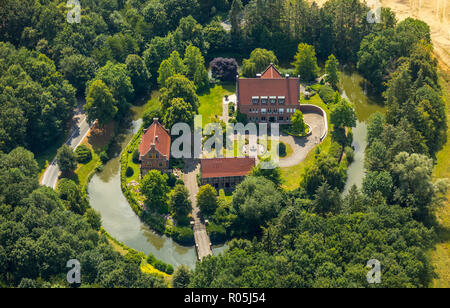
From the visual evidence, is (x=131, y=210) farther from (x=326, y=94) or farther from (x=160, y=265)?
(x=326, y=94)

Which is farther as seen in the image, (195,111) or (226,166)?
(195,111)

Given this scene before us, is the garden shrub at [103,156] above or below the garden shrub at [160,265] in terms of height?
above

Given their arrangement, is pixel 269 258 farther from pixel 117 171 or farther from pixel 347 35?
pixel 347 35

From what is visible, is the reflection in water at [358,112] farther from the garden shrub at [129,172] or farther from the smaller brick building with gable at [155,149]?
the garden shrub at [129,172]

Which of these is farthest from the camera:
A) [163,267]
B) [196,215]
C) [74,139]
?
[74,139]

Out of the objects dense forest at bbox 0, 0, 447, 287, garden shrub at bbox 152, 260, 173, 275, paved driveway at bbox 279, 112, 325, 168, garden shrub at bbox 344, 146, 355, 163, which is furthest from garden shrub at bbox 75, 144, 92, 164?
garden shrub at bbox 344, 146, 355, 163

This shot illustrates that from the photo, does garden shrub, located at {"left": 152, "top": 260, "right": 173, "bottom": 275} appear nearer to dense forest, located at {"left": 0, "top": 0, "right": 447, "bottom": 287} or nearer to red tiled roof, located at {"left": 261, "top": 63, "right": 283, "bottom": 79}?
dense forest, located at {"left": 0, "top": 0, "right": 447, "bottom": 287}

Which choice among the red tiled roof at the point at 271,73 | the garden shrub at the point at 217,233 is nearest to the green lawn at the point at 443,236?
the garden shrub at the point at 217,233

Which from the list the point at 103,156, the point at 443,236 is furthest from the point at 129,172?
the point at 443,236
